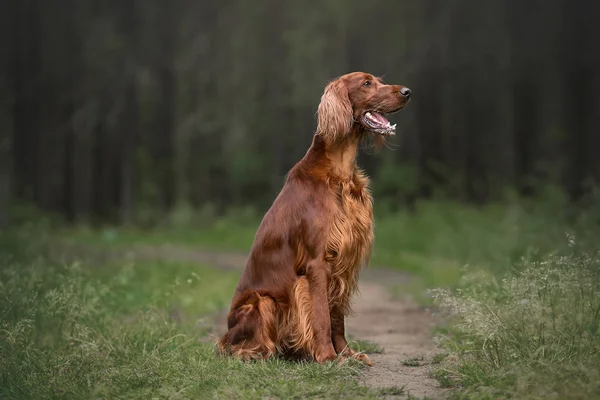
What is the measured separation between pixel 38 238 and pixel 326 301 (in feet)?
27.1

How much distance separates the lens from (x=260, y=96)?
25188mm

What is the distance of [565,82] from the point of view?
20672 millimetres

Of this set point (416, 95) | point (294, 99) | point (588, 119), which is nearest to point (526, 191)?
point (588, 119)

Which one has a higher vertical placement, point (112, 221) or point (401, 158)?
point (401, 158)

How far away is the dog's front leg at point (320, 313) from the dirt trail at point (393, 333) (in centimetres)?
27

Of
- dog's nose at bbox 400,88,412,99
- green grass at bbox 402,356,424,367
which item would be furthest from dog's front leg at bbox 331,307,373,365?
dog's nose at bbox 400,88,412,99

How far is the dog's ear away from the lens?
4719 millimetres

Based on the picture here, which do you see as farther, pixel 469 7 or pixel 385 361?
pixel 469 7

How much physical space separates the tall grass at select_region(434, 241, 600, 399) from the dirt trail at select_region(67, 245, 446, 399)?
208mm

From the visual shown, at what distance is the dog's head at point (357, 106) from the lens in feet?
15.5

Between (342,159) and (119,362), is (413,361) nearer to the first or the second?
(342,159)

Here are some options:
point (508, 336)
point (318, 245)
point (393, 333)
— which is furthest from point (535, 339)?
point (393, 333)

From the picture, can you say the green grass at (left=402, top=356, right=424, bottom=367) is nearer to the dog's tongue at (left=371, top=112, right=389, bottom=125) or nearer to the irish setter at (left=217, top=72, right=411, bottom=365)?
the irish setter at (left=217, top=72, right=411, bottom=365)

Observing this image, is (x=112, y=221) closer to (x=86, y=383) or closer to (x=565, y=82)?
(x=565, y=82)
